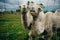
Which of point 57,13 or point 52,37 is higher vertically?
point 57,13

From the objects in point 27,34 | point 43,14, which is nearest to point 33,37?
point 27,34

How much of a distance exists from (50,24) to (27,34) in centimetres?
31

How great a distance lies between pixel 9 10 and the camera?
3135 millimetres

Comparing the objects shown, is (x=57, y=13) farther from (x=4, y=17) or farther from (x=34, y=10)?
(x=4, y=17)

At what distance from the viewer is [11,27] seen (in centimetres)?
312

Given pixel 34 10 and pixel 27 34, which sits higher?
pixel 34 10

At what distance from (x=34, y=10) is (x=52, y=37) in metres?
0.42

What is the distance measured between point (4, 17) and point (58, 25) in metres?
0.68

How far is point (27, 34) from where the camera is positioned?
319 centimetres

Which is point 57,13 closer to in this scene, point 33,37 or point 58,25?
point 58,25

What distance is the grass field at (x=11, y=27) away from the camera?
10.2 feet

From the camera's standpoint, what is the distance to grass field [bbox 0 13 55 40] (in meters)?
3.10

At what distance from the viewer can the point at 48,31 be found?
3.25 metres

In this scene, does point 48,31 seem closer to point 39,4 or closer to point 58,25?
point 58,25
